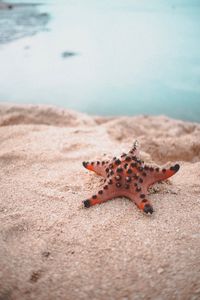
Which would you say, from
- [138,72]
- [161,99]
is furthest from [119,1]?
[161,99]

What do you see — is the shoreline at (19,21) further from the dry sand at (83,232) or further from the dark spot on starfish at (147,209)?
the dark spot on starfish at (147,209)

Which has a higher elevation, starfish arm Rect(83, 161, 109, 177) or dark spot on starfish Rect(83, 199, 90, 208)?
starfish arm Rect(83, 161, 109, 177)

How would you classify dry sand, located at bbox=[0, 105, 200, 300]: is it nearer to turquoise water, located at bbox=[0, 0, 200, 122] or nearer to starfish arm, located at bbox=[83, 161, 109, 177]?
starfish arm, located at bbox=[83, 161, 109, 177]

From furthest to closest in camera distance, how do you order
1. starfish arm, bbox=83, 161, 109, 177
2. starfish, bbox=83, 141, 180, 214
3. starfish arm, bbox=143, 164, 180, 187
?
starfish arm, bbox=83, 161, 109, 177 → starfish arm, bbox=143, 164, 180, 187 → starfish, bbox=83, 141, 180, 214

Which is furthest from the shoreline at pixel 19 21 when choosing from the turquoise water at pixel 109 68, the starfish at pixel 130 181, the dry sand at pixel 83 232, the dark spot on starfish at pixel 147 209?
the dark spot on starfish at pixel 147 209

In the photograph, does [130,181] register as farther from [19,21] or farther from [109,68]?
[19,21]

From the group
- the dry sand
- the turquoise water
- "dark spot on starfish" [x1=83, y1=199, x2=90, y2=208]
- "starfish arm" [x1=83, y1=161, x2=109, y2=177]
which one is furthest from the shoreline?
"dark spot on starfish" [x1=83, y1=199, x2=90, y2=208]
